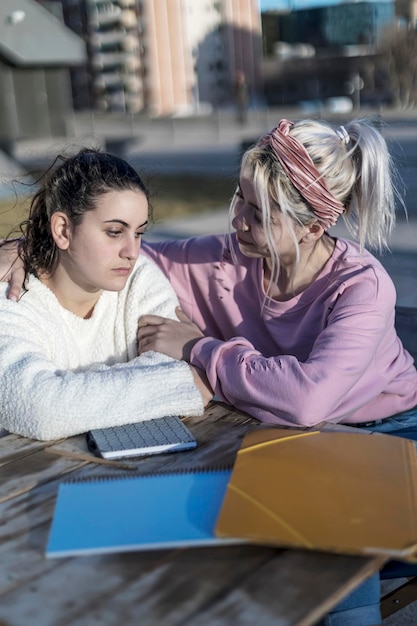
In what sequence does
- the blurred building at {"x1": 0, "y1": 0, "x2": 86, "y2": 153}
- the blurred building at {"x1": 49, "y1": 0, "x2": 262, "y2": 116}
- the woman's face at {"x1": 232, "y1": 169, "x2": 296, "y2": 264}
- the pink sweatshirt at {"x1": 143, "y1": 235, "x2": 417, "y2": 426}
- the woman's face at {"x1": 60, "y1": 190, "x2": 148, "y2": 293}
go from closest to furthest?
the pink sweatshirt at {"x1": 143, "y1": 235, "x2": 417, "y2": 426} → the woman's face at {"x1": 60, "y1": 190, "x2": 148, "y2": 293} → the woman's face at {"x1": 232, "y1": 169, "x2": 296, "y2": 264} → the blurred building at {"x1": 0, "y1": 0, "x2": 86, "y2": 153} → the blurred building at {"x1": 49, "y1": 0, "x2": 262, "y2": 116}

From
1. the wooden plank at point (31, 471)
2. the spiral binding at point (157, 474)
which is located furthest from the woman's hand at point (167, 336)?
the spiral binding at point (157, 474)

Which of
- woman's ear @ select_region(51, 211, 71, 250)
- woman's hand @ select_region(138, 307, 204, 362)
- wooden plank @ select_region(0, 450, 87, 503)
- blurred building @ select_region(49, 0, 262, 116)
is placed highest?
blurred building @ select_region(49, 0, 262, 116)

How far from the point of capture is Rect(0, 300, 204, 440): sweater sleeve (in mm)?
1950

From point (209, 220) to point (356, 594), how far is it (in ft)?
22.9

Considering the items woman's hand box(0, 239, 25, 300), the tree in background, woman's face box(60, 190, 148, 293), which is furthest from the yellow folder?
the tree in background

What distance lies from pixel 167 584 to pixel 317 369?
0.90m

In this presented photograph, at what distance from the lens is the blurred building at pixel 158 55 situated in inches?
3157

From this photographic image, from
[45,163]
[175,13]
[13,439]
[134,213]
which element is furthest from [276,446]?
[175,13]

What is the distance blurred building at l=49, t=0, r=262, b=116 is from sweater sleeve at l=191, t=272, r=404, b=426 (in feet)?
248

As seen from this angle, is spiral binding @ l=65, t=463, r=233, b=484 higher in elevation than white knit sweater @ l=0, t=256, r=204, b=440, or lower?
lower

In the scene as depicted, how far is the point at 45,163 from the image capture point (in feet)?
8.62

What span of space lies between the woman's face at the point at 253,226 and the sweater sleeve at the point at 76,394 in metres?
0.49

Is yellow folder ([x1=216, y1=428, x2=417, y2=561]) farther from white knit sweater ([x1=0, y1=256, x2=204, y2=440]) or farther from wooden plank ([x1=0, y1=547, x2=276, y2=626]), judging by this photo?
white knit sweater ([x1=0, y1=256, x2=204, y2=440])

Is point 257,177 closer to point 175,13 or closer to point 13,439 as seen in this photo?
point 13,439
